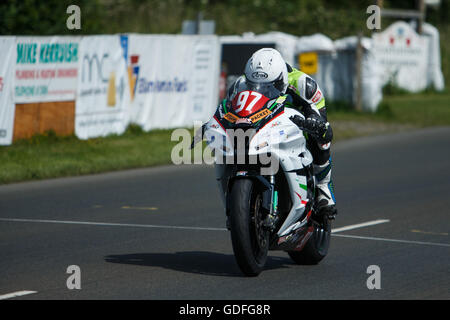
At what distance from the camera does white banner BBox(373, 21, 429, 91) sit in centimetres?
3459

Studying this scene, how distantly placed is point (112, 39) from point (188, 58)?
2867 millimetres

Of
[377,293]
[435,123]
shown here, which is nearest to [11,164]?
[377,293]

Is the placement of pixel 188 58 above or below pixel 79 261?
above

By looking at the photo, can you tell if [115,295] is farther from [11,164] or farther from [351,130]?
[351,130]

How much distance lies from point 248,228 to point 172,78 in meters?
13.9

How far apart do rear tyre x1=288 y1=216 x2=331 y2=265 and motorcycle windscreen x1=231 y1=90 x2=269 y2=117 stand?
4.70 ft

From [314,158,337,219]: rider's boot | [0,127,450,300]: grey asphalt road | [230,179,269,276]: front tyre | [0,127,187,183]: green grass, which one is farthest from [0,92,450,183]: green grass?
[230,179,269,276]: front tyre

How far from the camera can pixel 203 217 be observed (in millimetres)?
11375

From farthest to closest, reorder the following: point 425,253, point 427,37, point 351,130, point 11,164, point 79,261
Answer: point 427,37, point 351,130, point 11,164, point 425,253, point 79,261

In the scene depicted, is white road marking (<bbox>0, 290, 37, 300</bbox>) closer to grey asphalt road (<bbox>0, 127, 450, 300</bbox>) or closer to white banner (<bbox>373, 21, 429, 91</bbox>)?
grey asphalt road (<bbox>0, 127, 450, 300</bbox>)

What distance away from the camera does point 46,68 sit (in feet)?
55.7

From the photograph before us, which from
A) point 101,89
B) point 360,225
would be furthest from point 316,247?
point 101,89

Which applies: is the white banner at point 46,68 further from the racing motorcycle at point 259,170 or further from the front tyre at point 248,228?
the front tyre at point 248,228
